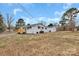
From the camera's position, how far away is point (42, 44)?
2791 millimetres

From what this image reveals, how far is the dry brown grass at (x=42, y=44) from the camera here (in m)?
2.77

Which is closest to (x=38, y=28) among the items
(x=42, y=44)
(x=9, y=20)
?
(x=42, y=44)

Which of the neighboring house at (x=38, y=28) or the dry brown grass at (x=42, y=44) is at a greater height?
the neighboring house at (x=38, y=28)

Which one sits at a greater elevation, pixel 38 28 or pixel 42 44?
pixel 38 28

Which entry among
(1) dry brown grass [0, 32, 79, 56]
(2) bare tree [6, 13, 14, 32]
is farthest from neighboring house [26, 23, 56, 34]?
(2) bare tree [6, 13, 14, 32]

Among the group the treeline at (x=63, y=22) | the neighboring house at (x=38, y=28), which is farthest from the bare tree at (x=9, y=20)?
the neighboring house at (x=38, y=28)

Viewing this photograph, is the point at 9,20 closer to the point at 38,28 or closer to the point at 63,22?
the point at 38,28

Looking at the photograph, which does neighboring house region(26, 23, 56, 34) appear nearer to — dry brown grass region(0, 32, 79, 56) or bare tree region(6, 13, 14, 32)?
dry brown grass region(0, 32, 79, 56)

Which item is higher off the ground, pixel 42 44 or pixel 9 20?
pixel 9 20

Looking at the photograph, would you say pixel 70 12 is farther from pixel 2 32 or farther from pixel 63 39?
pixel 2 32

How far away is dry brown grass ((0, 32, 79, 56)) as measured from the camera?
2.77 meters

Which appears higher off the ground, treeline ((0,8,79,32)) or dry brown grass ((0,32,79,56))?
treeline ((0,8,79,32))

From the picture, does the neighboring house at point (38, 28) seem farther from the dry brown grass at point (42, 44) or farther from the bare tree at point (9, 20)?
the bare tree at point (9, 20)

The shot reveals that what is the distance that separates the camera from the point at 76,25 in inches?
109
